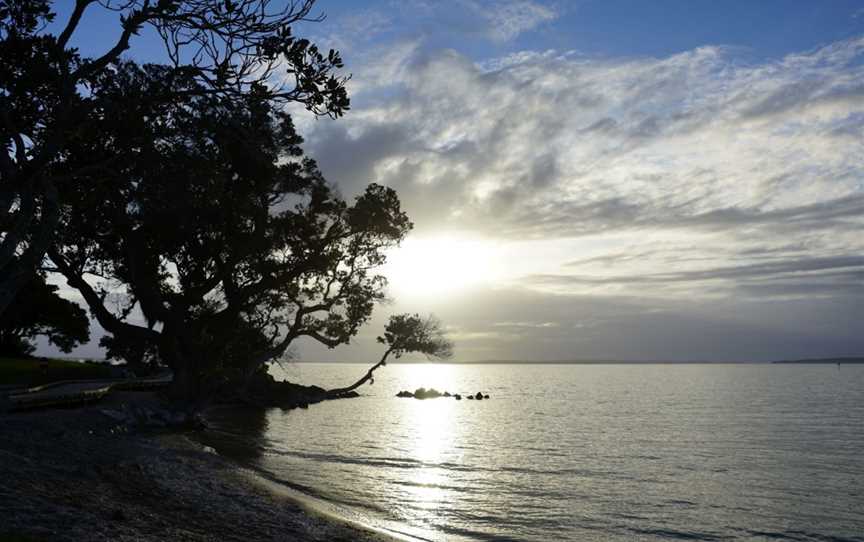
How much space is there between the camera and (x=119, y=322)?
33906mm

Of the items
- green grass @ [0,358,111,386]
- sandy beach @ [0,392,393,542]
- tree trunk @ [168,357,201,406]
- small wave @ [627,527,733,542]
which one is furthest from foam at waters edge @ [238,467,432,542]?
green grass @ [0,358,111,386]

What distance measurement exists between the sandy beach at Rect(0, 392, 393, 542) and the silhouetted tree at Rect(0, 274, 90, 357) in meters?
46.5

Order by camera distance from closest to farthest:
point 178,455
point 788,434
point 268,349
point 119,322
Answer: point 178,455
point 119,322
point 268,349
point 788,434

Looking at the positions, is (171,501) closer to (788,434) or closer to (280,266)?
(280,266)

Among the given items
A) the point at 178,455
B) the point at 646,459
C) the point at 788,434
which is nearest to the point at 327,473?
the point at 178,455

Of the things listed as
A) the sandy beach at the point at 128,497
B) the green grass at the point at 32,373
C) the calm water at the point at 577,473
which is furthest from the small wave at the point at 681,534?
the green grass at the point at 32,373

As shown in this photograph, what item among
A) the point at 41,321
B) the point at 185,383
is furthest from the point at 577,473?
the point at 41,321

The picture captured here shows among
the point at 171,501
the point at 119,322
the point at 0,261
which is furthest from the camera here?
the point at 119,322

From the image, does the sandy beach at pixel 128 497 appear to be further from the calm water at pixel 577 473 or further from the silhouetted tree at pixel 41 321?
A: the silhouetted tree at pixel 41 321

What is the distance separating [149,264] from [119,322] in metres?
3.51

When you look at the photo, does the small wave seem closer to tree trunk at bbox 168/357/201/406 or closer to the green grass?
tree trunk at bbox 168/357/201/406

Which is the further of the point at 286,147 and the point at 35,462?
the point at 286,147

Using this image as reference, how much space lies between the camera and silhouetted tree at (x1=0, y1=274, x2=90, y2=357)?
6234 centimetres

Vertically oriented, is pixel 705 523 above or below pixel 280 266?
below
